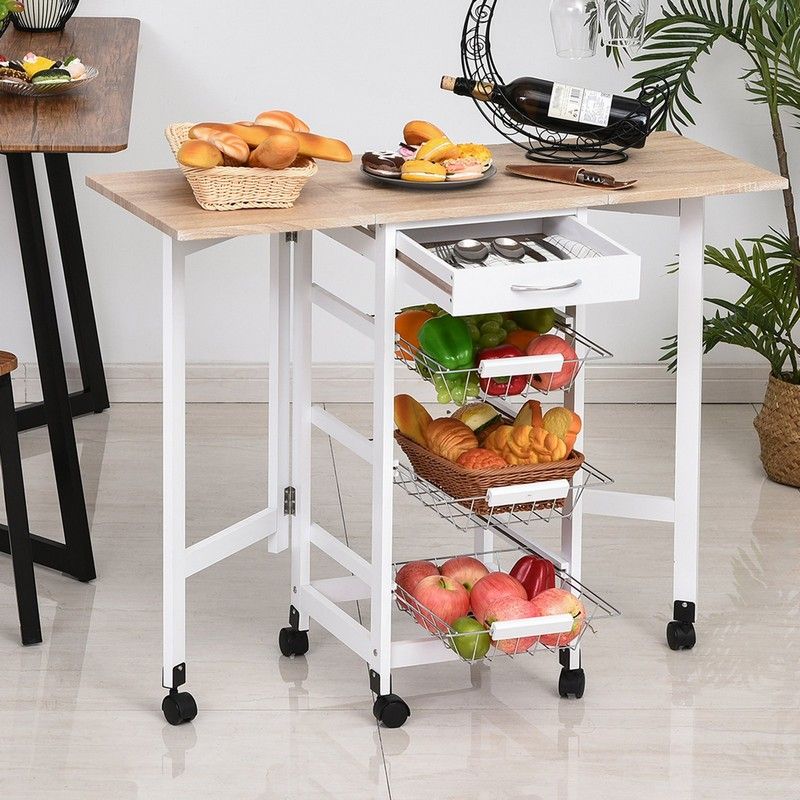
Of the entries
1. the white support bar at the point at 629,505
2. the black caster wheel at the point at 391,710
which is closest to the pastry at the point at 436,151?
the white support bar at the point at 629,505

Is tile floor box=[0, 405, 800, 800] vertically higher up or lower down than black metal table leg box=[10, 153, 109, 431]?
lower down

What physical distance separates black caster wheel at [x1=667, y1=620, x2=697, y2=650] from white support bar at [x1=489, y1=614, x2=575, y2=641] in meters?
0.44

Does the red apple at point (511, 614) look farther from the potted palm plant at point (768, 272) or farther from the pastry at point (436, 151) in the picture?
the potted palm plant at point (768, 272)

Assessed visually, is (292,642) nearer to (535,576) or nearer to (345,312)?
(535,576)

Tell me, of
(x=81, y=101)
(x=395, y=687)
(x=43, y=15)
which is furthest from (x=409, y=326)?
(x=43, y=15)

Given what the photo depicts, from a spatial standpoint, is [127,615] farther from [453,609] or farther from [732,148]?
[732,148]

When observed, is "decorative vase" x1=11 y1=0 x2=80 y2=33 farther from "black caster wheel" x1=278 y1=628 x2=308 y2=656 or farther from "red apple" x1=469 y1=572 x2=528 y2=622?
"red apple" x1=469 y1=572 x2=528 y2=622

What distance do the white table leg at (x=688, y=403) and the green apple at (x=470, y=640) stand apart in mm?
493

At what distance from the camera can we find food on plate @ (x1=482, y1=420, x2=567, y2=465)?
7.17ft

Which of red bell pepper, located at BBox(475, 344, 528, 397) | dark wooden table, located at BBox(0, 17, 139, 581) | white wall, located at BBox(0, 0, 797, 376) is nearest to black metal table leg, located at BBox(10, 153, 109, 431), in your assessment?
dark wooden table, located at BBox(0, 17, 139, 581)

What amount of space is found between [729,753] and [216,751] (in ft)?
2.76

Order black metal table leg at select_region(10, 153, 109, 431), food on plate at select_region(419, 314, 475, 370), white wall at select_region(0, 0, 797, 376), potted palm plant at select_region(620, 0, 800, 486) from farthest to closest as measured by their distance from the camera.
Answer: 1. white wall at select_region(0, 0, 797, 376)
2. black metal table leg at select_region(10, 153, 109, 431)
3. potted palm plant at select_region(620, 0, 800, 486)
4. food on plate at select_region(419, 314, 475, 370)

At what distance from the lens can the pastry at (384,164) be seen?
2.25m

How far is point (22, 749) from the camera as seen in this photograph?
88.0 inches
